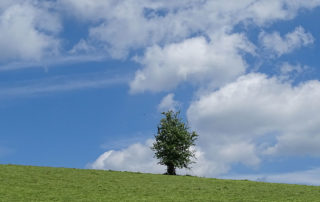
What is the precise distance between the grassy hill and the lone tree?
17.9m

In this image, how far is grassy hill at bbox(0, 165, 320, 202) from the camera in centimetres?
3459

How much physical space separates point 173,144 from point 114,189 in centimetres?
3090

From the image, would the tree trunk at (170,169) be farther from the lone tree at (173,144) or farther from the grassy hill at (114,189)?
the grassy hill at (114,189)

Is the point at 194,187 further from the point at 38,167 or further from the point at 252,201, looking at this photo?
the point at 38,167

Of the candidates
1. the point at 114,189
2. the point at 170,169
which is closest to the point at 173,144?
the point at 170,169

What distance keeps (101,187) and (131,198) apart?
6.97 meters

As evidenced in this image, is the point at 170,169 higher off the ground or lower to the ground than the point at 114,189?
higher

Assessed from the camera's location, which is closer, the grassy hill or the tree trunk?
the grassy hill

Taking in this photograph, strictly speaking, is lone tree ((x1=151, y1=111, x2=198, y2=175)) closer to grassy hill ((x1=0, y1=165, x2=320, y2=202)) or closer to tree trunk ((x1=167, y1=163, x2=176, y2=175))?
tree trunk ((x1=167, y1=163, x2=176, y2=175))

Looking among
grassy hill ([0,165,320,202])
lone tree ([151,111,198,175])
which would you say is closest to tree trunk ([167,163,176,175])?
lone tree ([151,111,198,175])

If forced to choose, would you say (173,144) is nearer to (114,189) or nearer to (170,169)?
(170,169)

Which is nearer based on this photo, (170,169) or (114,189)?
(114,189)

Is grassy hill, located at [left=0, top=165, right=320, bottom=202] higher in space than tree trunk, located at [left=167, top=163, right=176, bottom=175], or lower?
lower

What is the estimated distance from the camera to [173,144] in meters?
69.6
